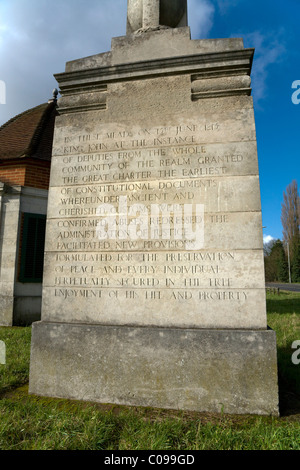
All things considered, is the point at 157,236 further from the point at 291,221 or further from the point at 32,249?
the point at 291,221

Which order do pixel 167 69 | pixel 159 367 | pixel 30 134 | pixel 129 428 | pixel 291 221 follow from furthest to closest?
pixel 291 221 < pixel 30 134 < pixel 167 69 < pixel 159 367 < pixel 129 428

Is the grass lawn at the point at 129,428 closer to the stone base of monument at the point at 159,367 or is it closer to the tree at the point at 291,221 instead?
the stone base of monument at the point at 159,367

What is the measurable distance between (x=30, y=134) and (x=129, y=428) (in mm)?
10060

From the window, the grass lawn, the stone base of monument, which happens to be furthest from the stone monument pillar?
the window

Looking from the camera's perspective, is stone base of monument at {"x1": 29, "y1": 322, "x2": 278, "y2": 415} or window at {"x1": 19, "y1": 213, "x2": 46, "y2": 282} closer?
stone base of monument at {"x1": 29, "y1": 322, "x2": 278, "y2": 415}

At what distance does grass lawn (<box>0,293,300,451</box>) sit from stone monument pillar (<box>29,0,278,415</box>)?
20cm

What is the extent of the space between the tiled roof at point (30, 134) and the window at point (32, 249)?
196 cm

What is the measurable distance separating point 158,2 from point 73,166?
8.60 ft

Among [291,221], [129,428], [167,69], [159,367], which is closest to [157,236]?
[159,367]

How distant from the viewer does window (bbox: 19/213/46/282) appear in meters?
8.67

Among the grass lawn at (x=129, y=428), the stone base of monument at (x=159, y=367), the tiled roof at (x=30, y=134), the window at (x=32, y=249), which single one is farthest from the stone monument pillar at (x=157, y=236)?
the tiled roof at (x=30, y=134)

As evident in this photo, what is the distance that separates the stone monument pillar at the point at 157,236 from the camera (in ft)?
10.1

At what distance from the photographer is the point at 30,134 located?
407 inches

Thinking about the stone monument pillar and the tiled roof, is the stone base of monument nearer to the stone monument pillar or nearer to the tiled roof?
the stone monument pillar
